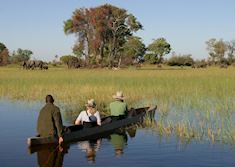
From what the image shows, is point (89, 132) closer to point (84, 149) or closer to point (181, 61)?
point (84, 149)

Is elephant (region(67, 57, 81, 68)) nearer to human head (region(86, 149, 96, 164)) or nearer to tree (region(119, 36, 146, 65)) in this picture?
Answer: tree (region(119, 36, 146, 65))

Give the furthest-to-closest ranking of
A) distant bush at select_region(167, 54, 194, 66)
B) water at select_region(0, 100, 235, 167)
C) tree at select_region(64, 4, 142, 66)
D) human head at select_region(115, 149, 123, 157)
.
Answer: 1. distant bush at select_region(167, 54, 194, 66)
2. tree at select_region(64, 4, 142, 66)
3. human head at select_region(115, 149, 123, 157)
4. water at select_region(0, 100, 235, 167)

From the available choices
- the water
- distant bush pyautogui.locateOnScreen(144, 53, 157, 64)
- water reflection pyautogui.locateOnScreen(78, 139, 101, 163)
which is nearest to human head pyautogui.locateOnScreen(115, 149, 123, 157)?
the water

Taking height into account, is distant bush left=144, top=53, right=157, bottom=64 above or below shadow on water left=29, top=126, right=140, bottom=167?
above

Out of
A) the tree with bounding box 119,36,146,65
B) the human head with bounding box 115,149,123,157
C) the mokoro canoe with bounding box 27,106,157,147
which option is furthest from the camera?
the tree with bounding box 119,36,146,65

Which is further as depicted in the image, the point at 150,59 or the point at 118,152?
the point at 150,59

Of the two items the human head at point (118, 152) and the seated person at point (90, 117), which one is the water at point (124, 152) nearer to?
the human head at point (118, 152)

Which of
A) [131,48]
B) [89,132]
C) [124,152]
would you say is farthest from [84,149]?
[131,48]

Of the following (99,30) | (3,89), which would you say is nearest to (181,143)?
(3,89)

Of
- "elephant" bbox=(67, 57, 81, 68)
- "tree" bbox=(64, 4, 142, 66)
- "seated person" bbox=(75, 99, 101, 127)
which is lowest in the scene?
"seated person" bbox=(75, 99, 101, 127)

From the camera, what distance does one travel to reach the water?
423 inches

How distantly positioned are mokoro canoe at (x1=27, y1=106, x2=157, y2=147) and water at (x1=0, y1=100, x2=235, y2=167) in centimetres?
27

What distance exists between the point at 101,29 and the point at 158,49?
37.6 m

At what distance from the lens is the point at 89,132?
14055mm
